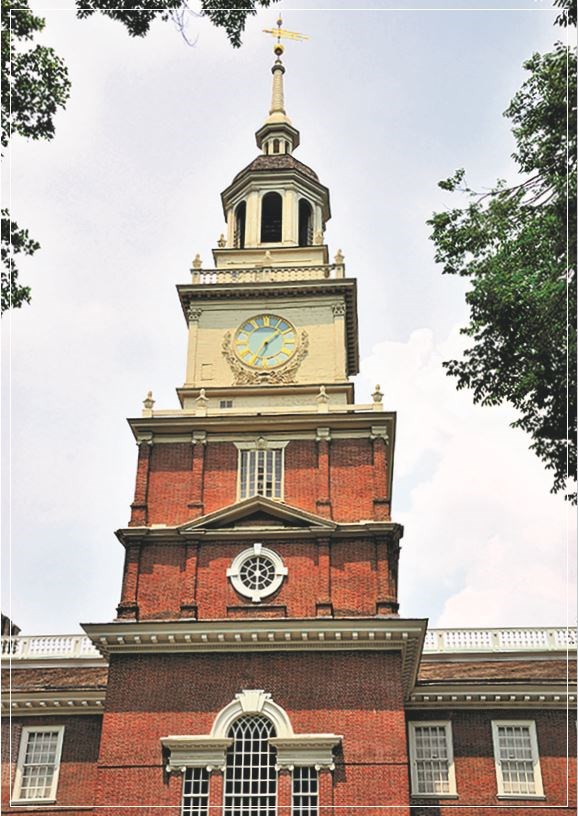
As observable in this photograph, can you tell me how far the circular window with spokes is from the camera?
88.7 ft

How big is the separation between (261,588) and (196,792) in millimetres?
5420

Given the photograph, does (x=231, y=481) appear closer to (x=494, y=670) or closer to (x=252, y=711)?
(x=252, y=711)

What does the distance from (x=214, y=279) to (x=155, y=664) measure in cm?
1381

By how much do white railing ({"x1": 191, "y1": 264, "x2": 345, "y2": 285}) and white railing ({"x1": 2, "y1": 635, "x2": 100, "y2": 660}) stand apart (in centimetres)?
1280

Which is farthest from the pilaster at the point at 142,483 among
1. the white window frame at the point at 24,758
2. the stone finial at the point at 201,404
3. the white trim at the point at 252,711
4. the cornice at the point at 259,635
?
the white window frame at the point at 24,758

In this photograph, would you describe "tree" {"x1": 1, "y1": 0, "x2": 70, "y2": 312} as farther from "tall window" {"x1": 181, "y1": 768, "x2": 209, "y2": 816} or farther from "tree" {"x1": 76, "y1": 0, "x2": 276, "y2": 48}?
"tall window" {"x1": 181, "y1": 768, "x2": 209, "y2": 816}

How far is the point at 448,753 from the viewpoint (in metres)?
29.3

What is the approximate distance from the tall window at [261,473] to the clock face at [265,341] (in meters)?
3.80

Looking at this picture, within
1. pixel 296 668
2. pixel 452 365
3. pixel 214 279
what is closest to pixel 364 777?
pixel 296 668

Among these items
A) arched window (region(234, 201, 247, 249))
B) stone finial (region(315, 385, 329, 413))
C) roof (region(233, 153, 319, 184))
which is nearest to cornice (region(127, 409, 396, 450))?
stone finial (region(315, 385, 329, 413))

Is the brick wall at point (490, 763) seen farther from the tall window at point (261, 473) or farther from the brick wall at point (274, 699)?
the tall window at point (261, 473)

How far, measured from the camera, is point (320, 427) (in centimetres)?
2930

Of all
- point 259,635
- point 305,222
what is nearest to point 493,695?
point 259,635

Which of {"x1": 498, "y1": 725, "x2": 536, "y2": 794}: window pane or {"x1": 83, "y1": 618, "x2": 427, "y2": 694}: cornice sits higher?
{"x1": 83, "y1": 618, "x2": 427, "y2": 694}: cornice
